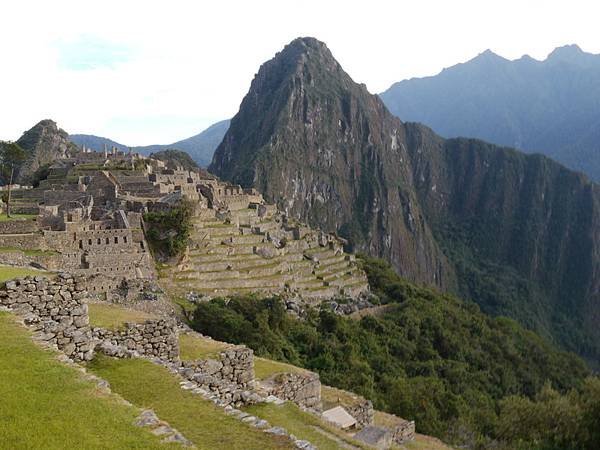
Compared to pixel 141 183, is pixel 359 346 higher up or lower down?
lower down

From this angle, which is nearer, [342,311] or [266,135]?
[342,311]

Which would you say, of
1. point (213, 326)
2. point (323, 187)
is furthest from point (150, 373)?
point (323, 187)

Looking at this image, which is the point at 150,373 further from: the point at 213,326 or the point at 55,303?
the point at 213,326

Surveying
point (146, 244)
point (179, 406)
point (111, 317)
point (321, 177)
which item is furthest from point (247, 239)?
point (321, 177)

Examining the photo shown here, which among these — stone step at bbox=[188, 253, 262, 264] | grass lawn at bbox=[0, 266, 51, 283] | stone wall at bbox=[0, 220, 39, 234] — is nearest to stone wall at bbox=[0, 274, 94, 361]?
grass lawn at bbox=[0, 266, 51, 283]

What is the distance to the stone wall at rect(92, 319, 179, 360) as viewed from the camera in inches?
365

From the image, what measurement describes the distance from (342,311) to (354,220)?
Result: 5765 inches

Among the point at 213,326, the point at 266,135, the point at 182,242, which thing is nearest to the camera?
the point at 213,326

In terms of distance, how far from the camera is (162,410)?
21.6 feet

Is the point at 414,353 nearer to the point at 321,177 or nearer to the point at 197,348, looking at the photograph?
the point at 197,348

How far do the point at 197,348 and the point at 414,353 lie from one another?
1389 inches

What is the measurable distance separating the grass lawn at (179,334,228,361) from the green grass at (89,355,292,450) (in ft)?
8.12

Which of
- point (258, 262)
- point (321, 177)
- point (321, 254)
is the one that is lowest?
point (321, 254)

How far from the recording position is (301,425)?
8250mm
